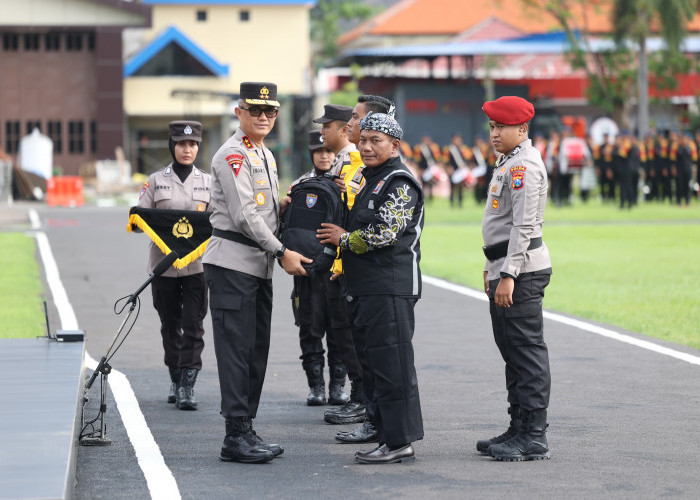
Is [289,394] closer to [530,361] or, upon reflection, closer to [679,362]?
[530,361]

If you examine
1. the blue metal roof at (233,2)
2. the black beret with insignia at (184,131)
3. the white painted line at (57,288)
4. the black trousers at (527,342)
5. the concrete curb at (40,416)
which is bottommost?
the white painted line at (57,288)

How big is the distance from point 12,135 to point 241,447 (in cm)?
5004

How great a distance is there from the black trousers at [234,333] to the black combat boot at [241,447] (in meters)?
0.05

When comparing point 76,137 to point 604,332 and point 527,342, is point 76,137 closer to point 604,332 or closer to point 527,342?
point 604,332

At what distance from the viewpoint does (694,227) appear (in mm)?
28469

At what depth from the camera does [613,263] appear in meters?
20.3

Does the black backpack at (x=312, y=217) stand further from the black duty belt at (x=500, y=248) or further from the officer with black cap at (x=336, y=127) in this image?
the black duty belt at (x=500, y=248)

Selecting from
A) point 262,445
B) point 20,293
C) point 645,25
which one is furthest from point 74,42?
point 262,445

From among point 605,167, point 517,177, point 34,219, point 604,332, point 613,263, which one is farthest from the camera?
point 605,167

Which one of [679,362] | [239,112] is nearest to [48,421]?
[239,112]

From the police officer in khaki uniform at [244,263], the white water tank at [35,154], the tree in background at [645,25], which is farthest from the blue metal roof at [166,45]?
the police officer in khaki uniform at [244,263]

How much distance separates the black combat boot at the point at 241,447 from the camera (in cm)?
733

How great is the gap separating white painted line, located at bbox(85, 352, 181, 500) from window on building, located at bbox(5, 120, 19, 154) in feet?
152

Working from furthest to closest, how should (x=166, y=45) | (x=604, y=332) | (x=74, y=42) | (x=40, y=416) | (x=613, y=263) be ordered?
(x=166, y=45) < (x=74, y=42) < (x=613, y=263) < (x=604, y=332) < (x=40, y=416)
